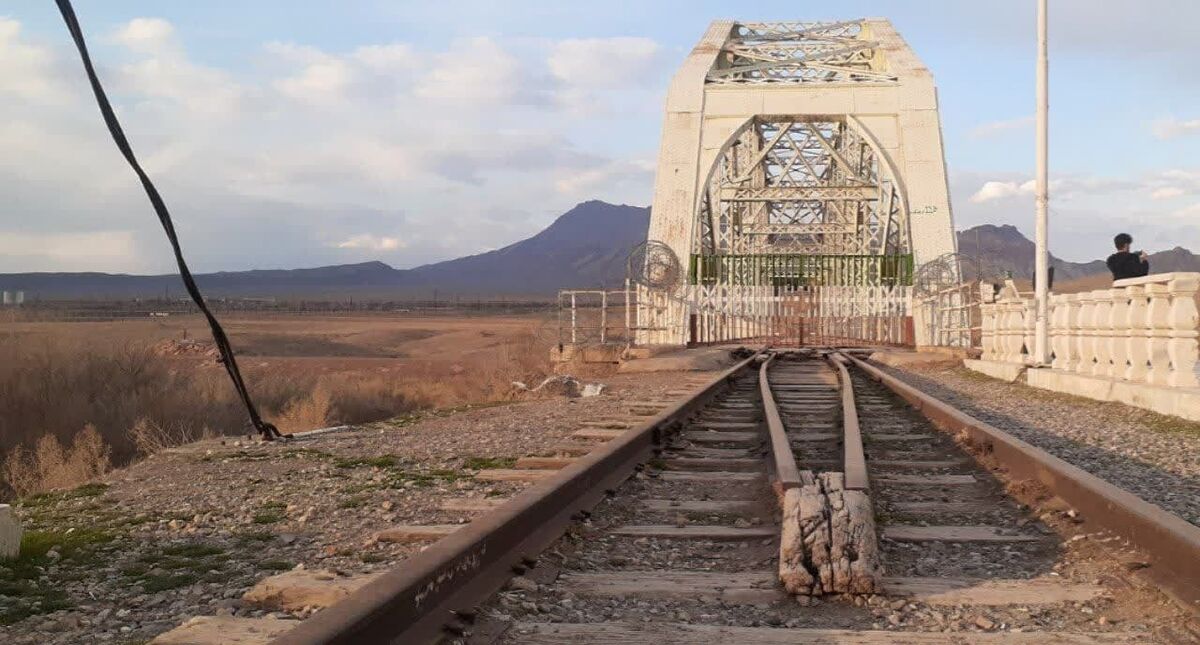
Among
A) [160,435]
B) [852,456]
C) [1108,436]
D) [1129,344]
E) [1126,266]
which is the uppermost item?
[1126,266]

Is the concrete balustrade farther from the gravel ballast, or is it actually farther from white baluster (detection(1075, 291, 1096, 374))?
the gravel ballast

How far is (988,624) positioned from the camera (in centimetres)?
337

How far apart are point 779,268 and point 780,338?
7092 mm

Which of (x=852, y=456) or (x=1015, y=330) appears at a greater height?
(x=1015, y=330)

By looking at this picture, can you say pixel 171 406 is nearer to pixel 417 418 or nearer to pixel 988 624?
pixel 417 418

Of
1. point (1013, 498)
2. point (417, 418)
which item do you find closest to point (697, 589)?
point (1013, 498)

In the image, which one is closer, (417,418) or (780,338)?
(417,418)

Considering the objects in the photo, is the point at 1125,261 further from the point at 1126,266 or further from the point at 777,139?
the point at 777,139

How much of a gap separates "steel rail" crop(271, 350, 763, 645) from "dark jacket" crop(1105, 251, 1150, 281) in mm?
10179

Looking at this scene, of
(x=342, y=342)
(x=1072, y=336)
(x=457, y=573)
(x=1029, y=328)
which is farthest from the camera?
(x=342, y=342)

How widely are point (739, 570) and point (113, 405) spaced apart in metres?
13.1

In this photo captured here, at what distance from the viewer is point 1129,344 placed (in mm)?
12078

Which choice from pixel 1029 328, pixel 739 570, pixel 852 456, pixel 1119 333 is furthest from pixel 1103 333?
pixel 739 570

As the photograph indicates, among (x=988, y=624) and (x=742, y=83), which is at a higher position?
(x=742, y=83)
